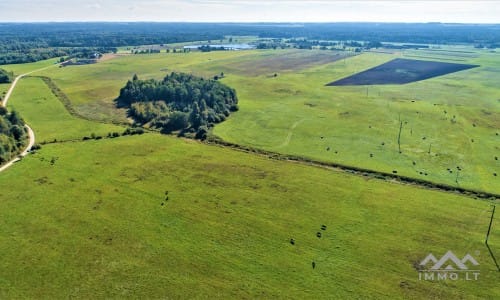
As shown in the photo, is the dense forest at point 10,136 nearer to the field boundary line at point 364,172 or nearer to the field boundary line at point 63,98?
the field boundary line at point 63,98

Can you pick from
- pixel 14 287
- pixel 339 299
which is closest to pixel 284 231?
pixel 339 299

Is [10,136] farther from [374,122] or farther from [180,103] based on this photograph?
[374,122]

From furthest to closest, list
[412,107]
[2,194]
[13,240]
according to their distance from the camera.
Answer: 1. [412,107]
2. [2,194]
3. [13,240]

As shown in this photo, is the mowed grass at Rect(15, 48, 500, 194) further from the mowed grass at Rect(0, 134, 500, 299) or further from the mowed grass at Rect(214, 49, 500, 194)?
the mowed grass at Rect(0, 134, 500, 299)

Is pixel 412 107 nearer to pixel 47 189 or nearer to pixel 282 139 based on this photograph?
pixel 282 139

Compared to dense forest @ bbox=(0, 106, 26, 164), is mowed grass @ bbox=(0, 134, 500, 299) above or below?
below

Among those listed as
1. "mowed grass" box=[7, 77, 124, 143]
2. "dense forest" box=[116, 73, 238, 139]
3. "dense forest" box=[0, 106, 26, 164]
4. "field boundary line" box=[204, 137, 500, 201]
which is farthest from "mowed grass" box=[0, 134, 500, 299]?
"dense forest" box=[116, 73, 238, 139]

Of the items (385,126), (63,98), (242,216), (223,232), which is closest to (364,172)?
(242,216)
